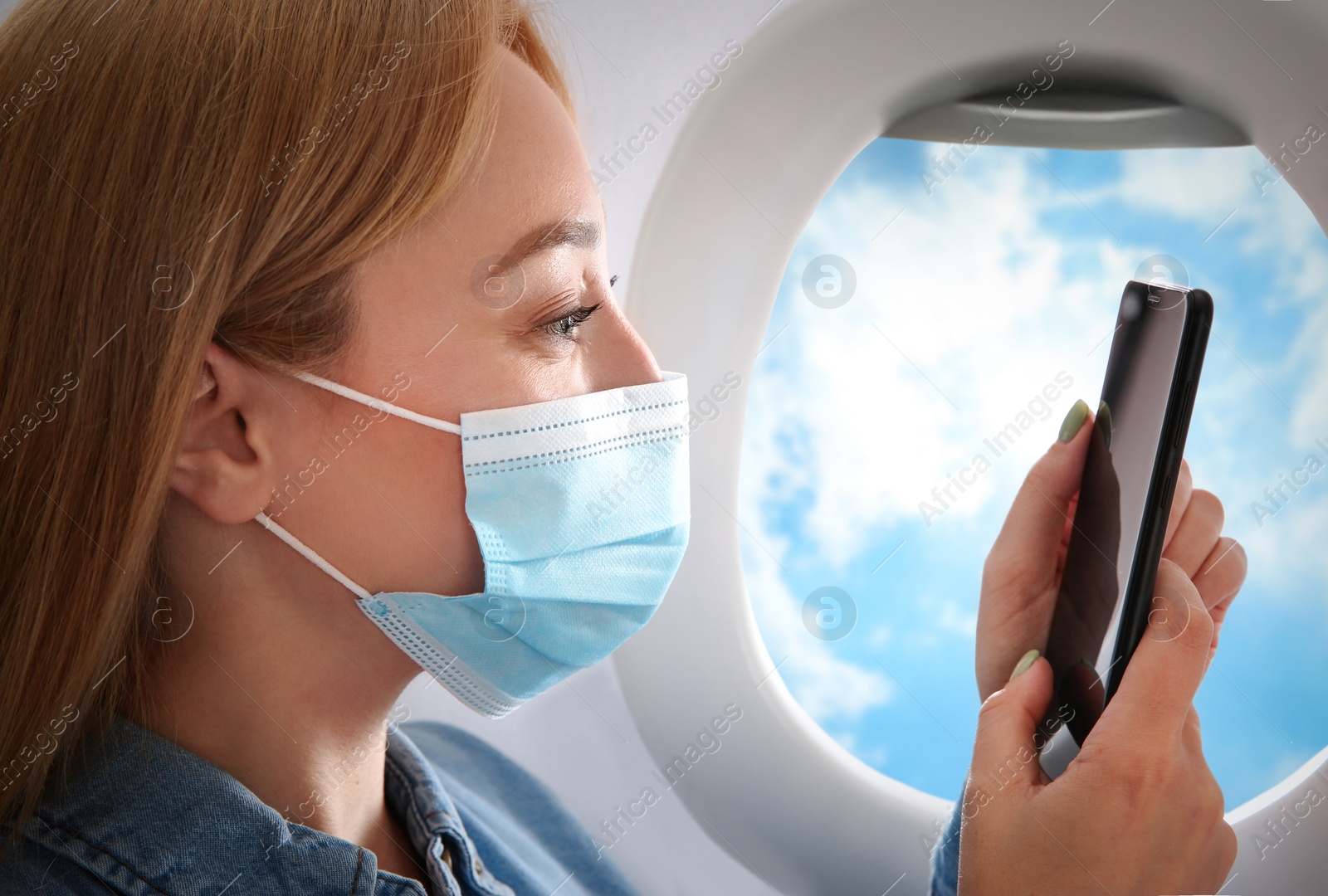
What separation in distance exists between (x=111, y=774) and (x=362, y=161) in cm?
58

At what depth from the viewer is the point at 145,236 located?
71 cm

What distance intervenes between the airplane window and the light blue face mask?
339mm

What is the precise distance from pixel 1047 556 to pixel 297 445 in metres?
0.84

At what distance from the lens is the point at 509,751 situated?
152 centimetres

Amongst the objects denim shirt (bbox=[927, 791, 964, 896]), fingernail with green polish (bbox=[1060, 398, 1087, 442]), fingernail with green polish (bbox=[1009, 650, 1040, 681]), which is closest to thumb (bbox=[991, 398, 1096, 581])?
fingernail with green polish (bbox=[1060, 398, 1087, 442])

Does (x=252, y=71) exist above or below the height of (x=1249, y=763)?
above

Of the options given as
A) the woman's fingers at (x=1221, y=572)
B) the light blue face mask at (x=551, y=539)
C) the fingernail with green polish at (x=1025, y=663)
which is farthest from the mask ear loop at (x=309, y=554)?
the woman's fingers at (x=1221, y=572)

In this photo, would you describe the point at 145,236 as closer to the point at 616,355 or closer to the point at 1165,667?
the point at 616,355

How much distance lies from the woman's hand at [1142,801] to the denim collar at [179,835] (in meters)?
0.61

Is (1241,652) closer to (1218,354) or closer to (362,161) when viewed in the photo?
(1218,354)

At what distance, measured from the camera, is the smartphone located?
81 centimetres

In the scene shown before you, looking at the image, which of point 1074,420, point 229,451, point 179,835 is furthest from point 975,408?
point 179,835

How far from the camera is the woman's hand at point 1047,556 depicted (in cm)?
92

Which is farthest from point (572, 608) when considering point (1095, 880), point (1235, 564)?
point (1235, 564)
